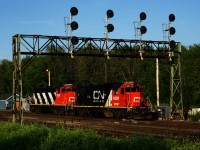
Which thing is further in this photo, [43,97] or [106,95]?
[43,97]

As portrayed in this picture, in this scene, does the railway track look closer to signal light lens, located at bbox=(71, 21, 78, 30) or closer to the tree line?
signal light lens, located at bbox=(71, 21, 78, 30)

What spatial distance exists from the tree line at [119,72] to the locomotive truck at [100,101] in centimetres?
1802

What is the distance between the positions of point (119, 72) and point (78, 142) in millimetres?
77482

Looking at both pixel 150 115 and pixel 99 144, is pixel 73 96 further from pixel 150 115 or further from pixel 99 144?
pixel 99 144

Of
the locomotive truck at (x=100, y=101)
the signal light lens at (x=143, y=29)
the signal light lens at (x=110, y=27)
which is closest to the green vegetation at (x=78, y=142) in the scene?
the signal light lens at (x=110, y=27)

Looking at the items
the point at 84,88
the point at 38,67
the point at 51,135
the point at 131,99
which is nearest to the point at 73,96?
the point at 84,88

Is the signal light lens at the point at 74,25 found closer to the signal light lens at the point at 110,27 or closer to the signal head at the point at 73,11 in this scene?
the signal head at the point at 73,11

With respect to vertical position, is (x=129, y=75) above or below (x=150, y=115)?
above

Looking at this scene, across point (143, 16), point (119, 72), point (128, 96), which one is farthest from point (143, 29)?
point (119, 72)

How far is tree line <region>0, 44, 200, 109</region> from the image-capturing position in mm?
76812

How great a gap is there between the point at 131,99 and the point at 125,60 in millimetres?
61717

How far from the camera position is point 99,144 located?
48.9 ft

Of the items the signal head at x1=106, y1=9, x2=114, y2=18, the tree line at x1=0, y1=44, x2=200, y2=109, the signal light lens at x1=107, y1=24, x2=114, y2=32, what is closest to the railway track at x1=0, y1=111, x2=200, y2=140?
the signal light lens at x1=107, y1=24, x2=114, y2=32

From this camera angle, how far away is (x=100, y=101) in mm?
43500
